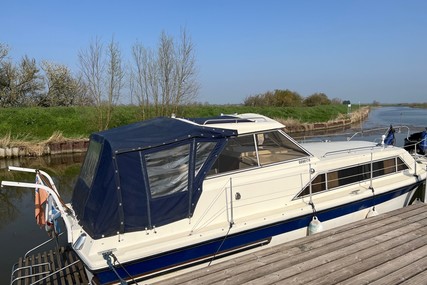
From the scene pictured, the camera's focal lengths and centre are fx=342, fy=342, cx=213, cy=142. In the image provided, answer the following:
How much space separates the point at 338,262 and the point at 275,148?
236 centimetres

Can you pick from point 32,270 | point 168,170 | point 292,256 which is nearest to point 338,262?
point 292,256

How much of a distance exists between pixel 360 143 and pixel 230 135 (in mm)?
4271

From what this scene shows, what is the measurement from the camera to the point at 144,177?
4.80m

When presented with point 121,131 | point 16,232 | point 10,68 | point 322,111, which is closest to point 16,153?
point 16,232

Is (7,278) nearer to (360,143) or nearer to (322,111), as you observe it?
(360,143)

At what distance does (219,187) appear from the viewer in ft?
17.4

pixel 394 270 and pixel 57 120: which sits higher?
pixel 57 120

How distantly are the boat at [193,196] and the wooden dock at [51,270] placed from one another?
77 cm

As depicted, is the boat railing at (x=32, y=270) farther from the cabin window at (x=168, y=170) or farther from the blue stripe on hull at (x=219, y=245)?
the cabin window at (x=168, y=170)

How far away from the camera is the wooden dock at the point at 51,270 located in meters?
5.43

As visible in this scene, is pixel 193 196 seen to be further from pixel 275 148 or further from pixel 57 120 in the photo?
pixel 57 120

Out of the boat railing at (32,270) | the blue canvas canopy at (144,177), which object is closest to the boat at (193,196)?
the blue canvas canopy at (144,177)

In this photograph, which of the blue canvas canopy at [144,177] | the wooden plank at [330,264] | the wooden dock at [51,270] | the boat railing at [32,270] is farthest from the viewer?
the boat railing at [32,270]

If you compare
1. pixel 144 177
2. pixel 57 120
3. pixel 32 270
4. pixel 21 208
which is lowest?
pixel 21 208
